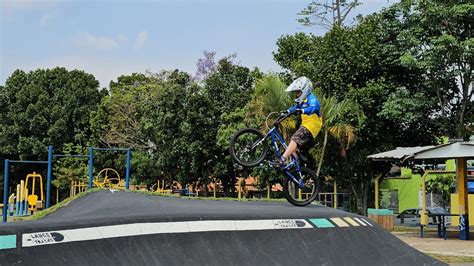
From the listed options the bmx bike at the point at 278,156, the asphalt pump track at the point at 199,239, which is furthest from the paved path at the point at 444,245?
the asphalt pump track at the point at 199,239

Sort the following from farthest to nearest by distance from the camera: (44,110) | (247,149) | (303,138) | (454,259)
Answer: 1. (44,110)
2. (454,259)
3. (247,149)
4. (303,138)

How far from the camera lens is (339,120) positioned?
66.4ft

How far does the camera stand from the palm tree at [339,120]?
1777 centimetres

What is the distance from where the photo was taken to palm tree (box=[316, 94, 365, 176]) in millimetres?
17766

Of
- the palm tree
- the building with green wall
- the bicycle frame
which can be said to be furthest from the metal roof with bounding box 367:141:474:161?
the building with green wall

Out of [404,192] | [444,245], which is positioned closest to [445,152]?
[444,245]

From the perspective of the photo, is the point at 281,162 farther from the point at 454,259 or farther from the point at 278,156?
the point at 454,259

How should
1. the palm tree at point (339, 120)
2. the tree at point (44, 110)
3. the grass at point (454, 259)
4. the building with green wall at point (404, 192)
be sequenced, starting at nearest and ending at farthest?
the grass at point (454, 259), the palm tree at point (339, 120), the building with green wall at point (404, 192), the tree at point (44, 110)

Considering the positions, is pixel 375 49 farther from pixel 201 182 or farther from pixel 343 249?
pixel 343 249

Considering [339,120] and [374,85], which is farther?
[374,85]

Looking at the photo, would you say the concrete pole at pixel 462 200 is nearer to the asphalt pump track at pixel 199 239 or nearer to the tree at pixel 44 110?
the asphalt pump track at pixel 199 239

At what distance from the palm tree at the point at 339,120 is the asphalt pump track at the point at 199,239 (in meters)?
10.2

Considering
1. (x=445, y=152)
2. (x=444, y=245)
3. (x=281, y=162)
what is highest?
(x=445, y=152)

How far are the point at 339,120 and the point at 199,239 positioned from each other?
14.9 m
